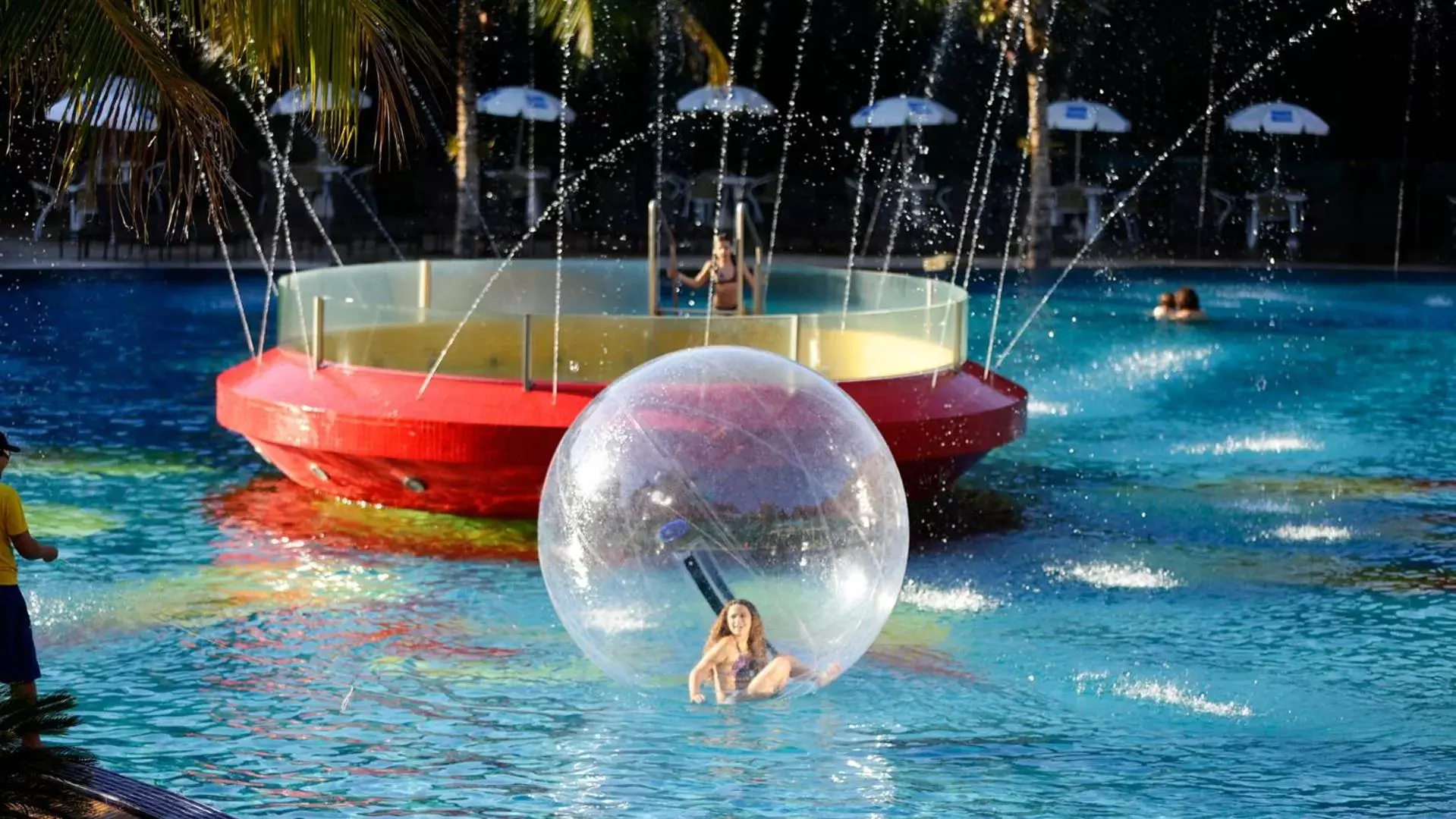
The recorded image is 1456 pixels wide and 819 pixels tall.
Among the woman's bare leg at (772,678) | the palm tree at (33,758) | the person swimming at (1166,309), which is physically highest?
the person swimming at (1166,309)

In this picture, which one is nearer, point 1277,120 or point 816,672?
point 816,672

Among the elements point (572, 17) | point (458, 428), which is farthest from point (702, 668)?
point (572, 17)

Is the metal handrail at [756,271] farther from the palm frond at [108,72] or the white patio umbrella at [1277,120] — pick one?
the white patio umbrella at [1277,120]

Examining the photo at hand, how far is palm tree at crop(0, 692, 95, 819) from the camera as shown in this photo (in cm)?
508

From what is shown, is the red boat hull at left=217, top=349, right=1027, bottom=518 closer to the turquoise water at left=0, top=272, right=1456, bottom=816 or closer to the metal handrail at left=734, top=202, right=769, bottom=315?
the turquoise water at left=0, top=272, right=1456, bottom=816

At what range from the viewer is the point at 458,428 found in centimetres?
1196

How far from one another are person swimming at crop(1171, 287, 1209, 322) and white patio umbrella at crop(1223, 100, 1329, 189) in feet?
29.8

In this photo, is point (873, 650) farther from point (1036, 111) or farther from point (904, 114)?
point (904, 114)

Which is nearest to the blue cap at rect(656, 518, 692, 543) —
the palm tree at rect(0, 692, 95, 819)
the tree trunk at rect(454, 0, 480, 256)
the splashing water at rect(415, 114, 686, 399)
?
the palm tree at rect(0, 692, 95, 819)

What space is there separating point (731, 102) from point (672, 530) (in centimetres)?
2510

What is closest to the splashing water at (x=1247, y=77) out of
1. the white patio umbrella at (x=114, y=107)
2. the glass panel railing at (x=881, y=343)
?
the glass panel railing at (x=881, y=343)

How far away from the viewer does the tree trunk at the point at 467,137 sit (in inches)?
1007

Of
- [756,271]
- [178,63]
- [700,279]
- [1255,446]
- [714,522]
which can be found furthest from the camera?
[1255,446]

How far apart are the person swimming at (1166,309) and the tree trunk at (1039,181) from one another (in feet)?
16.6
